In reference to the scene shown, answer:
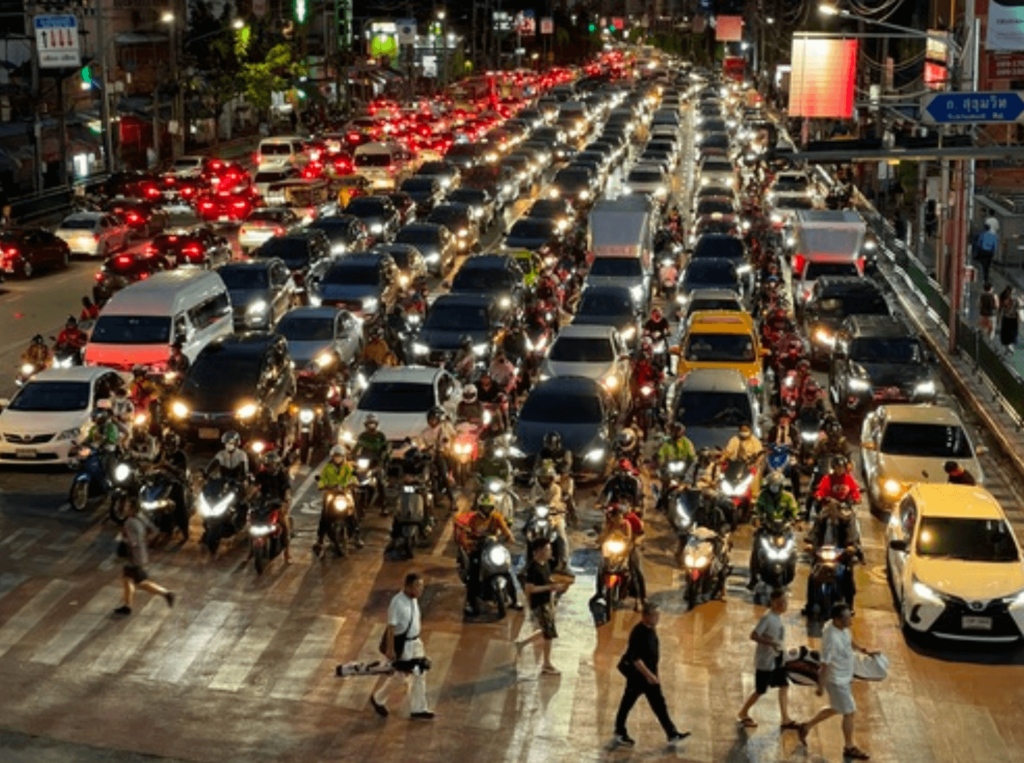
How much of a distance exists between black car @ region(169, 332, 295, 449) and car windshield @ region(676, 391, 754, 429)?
5.89 metres

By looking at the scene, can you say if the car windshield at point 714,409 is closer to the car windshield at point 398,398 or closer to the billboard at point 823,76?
the car windshield at point 398,398

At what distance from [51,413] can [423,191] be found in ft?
107

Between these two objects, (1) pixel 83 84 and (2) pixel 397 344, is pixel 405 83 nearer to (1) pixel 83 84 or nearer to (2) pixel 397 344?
(1) pixel 83 84

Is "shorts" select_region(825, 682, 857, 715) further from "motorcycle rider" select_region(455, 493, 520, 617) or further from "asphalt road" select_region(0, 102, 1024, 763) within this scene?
"motorcycle rider" select_region(455, 493, 520, 617)

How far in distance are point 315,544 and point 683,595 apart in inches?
188

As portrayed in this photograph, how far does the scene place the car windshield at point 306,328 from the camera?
1307 inches

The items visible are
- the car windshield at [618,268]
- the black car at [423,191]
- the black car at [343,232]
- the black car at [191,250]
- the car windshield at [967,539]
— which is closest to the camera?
the car windshield at [967,539]

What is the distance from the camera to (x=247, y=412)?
2828 centimetres

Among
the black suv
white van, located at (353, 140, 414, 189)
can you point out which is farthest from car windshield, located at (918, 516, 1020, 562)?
white van, located at (353, 140, 414, 189)

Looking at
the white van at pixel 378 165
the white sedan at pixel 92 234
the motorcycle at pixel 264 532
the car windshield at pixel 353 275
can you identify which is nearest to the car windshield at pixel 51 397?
the motorcycle at pixel 264 532

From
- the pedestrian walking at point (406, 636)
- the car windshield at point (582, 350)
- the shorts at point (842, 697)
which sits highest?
the pedestrian walking at point (406, 636)

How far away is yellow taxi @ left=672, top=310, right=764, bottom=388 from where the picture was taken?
104 feet

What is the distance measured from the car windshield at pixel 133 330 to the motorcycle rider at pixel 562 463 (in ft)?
31.7

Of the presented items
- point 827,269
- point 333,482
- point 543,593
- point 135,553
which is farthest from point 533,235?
point 543,593
